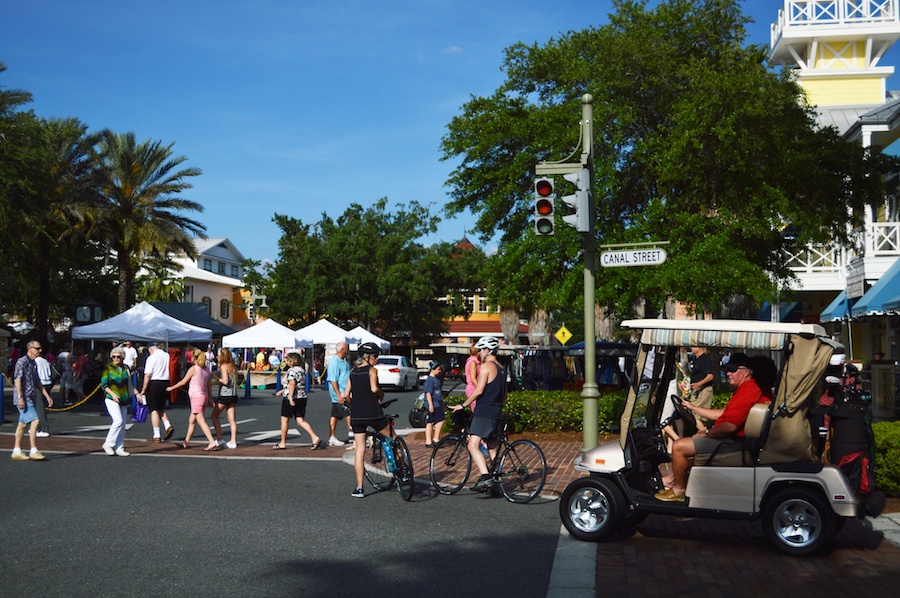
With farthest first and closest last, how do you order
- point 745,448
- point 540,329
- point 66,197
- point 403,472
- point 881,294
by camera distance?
point 540,329 < point 66,197 < point 881,294 < point 403,472 < point 745,448

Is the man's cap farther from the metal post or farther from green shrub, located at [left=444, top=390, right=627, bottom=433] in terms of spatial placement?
green shrub, located at [left=444, top=390, right=627, bottom=433]

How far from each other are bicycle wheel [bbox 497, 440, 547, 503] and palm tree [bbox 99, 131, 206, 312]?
31.9 m

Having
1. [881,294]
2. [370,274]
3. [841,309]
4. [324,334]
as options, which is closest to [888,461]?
[881,294]

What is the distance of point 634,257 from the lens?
10648 millimetres

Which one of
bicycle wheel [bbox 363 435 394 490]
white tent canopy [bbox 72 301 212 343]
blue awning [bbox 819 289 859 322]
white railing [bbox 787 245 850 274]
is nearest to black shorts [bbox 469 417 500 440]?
bicycle wheel [bbox 363 435 394 490]

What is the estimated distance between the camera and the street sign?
10.5 meters

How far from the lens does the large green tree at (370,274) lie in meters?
52.9

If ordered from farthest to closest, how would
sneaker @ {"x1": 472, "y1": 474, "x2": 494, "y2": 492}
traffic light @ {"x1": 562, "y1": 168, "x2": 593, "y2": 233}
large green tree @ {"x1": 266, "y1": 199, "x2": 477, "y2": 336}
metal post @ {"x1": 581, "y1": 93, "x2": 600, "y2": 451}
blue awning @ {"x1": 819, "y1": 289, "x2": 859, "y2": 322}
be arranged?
large green tree @ {"x1": 266, "y1": 199, "x2": 477, "y2": 336}
blue awning @ {"x1": 819, "y1": 289, "x2": 859, "y2": 322}
traffic light @ {"x1": 562, "y1": 168, "x2": 593, "y2": 233}
metal post @ {"x1": 581, "y1": 93, "x2": 600, "y2": 451}
sneaker @ {"x1": 472, "y1": 474, "x2": 494, "y2": 492}

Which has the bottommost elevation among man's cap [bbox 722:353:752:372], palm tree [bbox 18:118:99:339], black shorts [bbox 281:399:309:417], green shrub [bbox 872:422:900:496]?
green shrub [bbox 872:422:900:496]

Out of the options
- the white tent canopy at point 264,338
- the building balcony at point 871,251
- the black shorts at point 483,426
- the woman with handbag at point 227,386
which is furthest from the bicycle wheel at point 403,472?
the white tent canopy at point 264,338

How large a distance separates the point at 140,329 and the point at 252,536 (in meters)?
19.2

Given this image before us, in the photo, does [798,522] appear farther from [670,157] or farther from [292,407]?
[670,157]

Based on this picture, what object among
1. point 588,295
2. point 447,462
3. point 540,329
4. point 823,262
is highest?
point 823,262

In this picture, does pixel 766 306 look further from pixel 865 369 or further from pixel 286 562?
pixel 286 562
